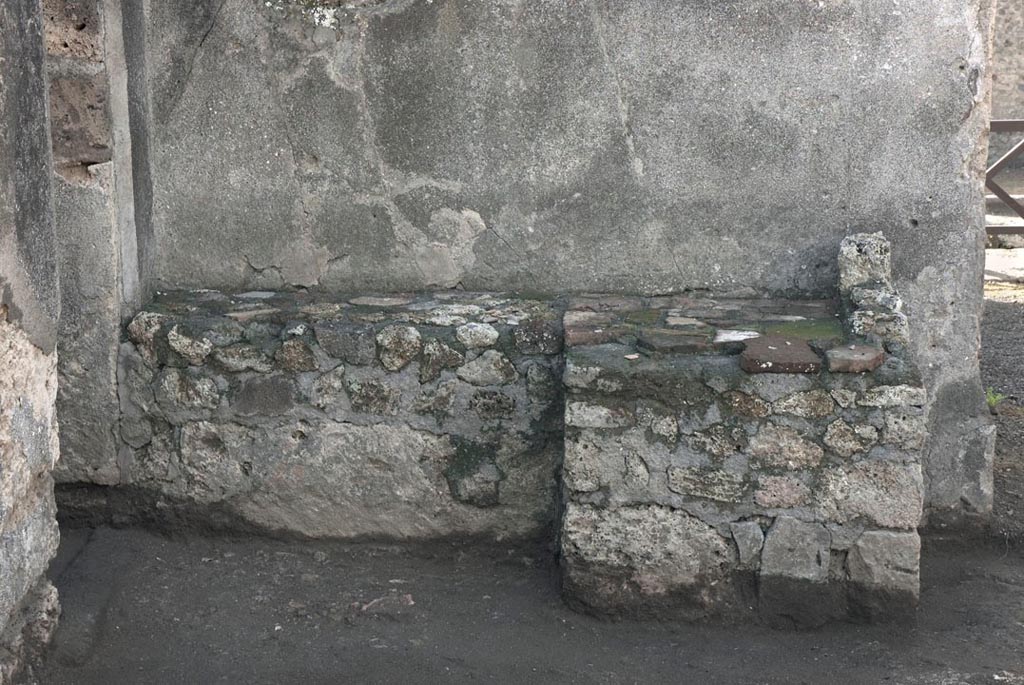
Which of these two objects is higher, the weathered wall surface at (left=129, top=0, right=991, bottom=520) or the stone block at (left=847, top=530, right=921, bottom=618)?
the weathered wall surface at (left=129, top=0, right=991, bottom=520)

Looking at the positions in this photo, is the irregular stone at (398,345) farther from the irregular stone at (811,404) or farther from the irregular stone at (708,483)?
the irregular stone at (811,404)

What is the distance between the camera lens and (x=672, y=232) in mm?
3762

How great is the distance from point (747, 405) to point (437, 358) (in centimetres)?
95

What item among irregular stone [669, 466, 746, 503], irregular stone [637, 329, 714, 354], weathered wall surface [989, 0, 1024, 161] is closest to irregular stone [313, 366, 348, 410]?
irregular stone [637, 329, 714, 354]

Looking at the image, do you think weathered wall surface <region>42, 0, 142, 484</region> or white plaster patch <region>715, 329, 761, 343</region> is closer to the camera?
white plaster patch <region>715, 329, 761, 343</region>

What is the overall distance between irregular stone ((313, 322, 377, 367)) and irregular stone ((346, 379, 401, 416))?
65 mm

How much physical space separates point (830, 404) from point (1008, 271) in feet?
18.6

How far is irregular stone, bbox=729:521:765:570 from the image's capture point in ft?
10.2

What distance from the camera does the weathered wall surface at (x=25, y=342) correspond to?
2.59 metres

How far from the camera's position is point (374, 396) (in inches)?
139

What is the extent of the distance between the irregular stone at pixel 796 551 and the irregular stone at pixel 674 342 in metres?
0.51

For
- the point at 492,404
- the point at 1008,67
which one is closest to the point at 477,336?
the point at 492,404

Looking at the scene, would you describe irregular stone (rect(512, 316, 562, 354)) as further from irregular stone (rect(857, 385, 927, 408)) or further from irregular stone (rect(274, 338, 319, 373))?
irregular stone (rect(857, 385, 927, 408))

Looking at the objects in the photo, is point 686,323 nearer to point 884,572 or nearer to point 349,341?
point 884,572
